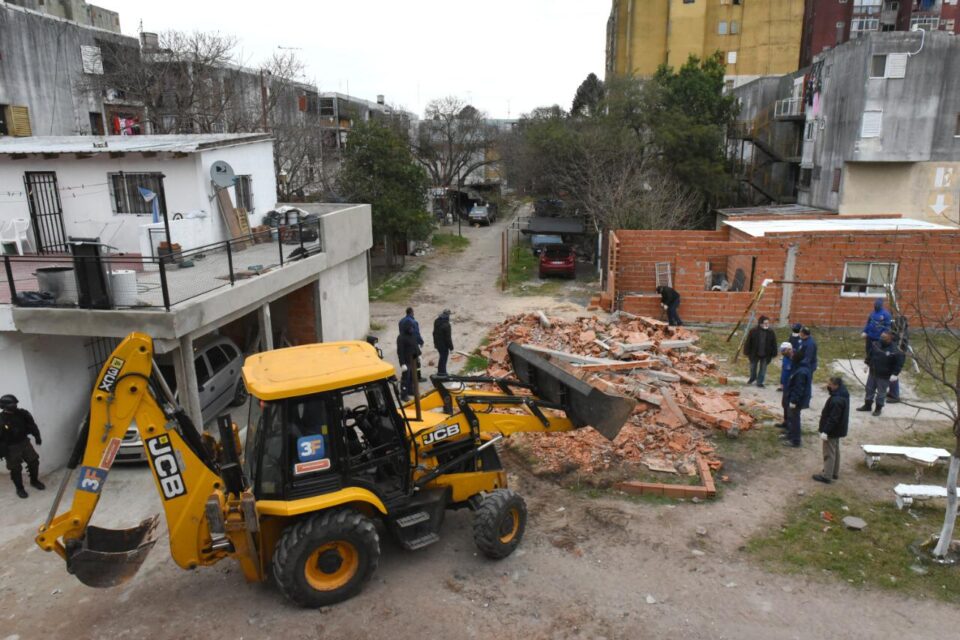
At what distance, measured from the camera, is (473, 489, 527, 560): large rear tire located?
22.8 feet

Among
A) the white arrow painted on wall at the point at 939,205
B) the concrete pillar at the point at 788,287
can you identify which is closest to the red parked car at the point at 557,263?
the concrete pillar at the point at 788,287

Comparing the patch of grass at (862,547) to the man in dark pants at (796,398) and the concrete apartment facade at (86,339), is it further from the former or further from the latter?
the concrete apartment facade at (86,339)

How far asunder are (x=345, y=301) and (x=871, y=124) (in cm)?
2459

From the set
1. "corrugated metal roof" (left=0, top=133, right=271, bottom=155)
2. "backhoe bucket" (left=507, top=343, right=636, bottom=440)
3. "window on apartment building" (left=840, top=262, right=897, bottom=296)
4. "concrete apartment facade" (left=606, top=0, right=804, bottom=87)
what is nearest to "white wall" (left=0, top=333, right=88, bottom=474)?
"corrugated metal roof" (left=0, top=133, right=271, bottom=155)

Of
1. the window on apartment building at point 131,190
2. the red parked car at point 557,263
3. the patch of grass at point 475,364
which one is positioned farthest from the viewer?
the red parked car at point 557,263

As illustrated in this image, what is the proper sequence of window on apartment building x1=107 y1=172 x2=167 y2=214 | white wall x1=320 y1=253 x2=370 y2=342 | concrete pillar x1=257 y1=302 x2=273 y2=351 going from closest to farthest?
concrete pillar x1=257 y1=302 x2=273 y2=351, window on apartment building x1=107 y1=172 x2=167 y2=214, white wall x1=320 y1=253 x2=370 y2=342

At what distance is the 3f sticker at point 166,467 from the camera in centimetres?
576

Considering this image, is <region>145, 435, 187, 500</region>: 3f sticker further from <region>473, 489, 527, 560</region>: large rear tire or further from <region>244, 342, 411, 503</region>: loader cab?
<region>473, 489, 527, 560</region>: large rear tire

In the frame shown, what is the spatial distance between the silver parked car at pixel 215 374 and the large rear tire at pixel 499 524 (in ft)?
20.4

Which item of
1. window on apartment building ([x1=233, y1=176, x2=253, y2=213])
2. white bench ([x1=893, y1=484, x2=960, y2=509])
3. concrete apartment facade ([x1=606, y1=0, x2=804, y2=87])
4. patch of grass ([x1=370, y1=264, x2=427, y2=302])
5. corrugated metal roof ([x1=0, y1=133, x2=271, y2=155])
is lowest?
patch of grass ([x1=370, y1=264, x2=427, y2=302])

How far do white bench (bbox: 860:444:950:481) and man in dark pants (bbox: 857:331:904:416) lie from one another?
215 centimetres

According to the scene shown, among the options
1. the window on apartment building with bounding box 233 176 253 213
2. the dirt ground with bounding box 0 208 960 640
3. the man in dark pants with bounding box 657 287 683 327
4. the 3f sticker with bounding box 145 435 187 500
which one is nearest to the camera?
the 3f sticker with bounding box 145 435 187 500

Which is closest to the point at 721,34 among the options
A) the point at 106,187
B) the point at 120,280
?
the point at 106,187

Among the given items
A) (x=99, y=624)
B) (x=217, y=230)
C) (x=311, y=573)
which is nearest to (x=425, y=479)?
(x=311, y=573)
